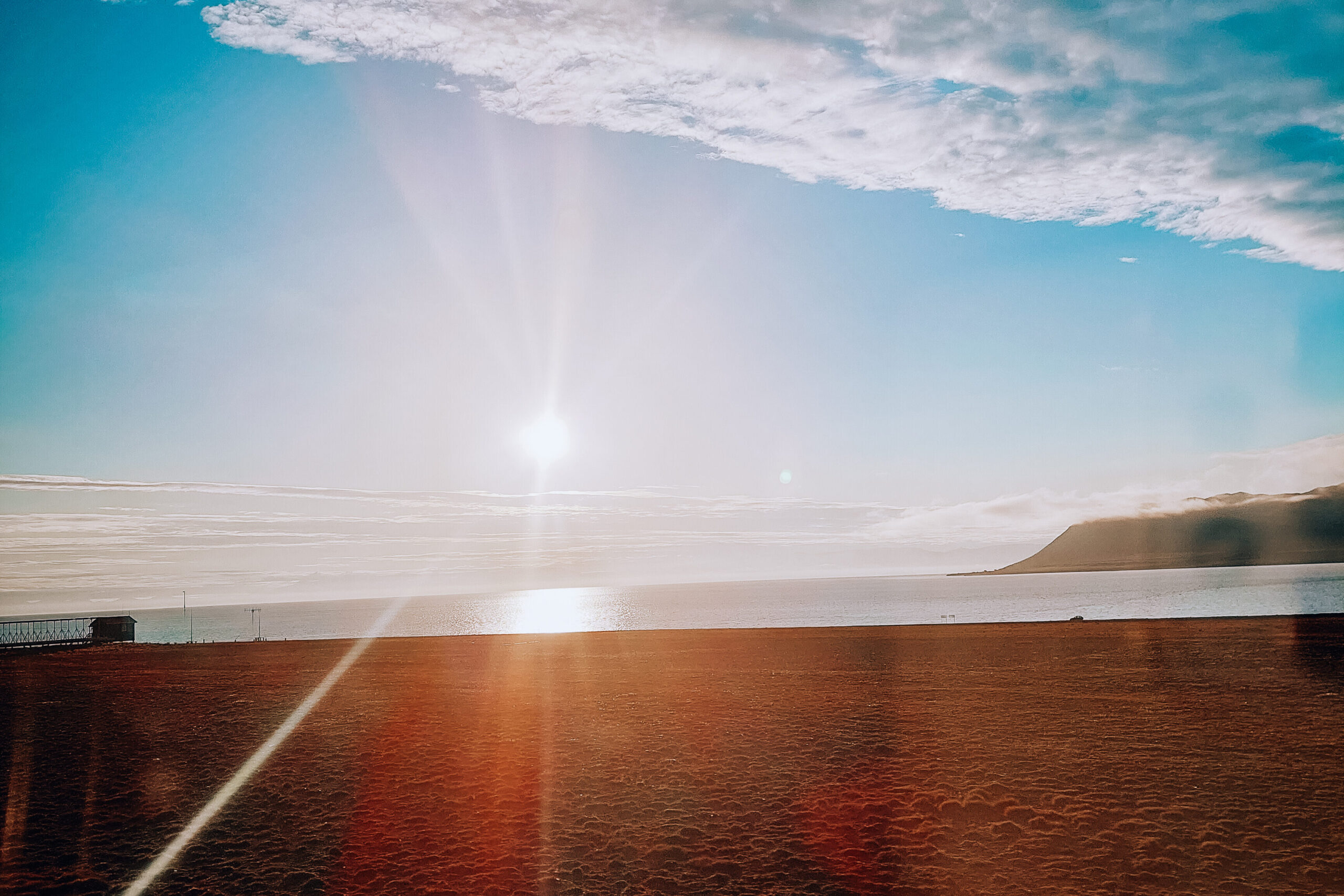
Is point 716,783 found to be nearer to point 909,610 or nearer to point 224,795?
point 224,795

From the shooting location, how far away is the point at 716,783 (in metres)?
13.5

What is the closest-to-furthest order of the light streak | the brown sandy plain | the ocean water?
the brown sandy plain
the light streak
the ocean water

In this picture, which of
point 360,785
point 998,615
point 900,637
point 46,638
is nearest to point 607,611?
point 998,615

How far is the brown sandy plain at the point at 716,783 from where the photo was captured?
31.6 ft

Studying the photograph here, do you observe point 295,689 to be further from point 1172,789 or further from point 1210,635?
point 1210,635

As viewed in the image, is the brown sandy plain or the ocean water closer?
the brown sandy plain

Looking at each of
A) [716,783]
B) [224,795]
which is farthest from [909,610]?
[224,795]

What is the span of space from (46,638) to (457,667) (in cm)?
4162

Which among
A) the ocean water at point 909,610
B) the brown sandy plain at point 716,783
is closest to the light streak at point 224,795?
the brown sandy plain at point 716,783

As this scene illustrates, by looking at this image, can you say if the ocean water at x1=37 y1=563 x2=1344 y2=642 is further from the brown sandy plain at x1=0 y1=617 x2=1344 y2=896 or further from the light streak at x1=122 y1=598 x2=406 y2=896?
the light streak at x1=122 y1=598 x2=406 y2=896

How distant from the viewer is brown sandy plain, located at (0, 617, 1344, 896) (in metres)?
9.62

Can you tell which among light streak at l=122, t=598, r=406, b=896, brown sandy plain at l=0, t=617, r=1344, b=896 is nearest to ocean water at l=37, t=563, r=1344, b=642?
brown sandy plain at l=0, t=617, r=1344, b=896

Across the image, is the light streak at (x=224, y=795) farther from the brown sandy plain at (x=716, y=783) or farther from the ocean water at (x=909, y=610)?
the ocean water at (x=909, y=610)

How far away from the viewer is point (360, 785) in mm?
13773
